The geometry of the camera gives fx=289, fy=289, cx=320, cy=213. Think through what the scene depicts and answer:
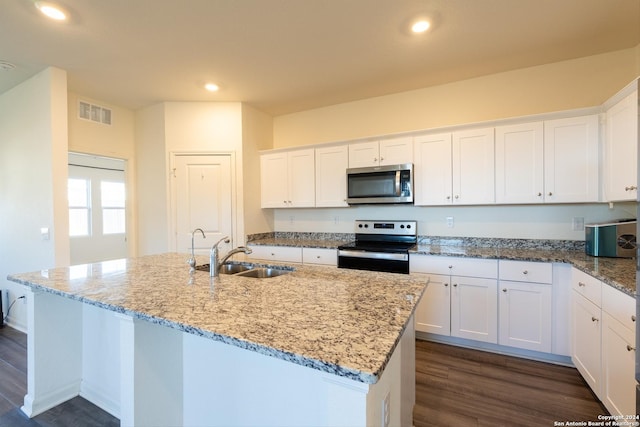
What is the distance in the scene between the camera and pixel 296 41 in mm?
2408

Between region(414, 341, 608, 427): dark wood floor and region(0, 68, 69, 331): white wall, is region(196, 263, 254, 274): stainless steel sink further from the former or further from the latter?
region(0, 68, 69, 331): white wall

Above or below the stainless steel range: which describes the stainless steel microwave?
above

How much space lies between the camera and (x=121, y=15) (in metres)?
2.06

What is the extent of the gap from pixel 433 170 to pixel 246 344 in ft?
8.97

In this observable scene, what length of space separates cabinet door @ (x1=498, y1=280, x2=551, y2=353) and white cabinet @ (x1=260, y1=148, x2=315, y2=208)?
7.51 feet

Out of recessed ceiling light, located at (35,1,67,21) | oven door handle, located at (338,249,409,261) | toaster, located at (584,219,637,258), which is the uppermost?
recessed ceiling light, located at (35,1,67,21)

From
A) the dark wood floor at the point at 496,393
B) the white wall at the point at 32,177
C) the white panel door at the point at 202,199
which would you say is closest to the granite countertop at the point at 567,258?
the dark wood floor at the point at 496,393

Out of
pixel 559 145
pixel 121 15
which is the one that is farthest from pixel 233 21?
pixel 559 145

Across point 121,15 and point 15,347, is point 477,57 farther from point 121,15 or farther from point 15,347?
point 15,347

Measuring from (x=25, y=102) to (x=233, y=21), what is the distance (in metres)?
2.74

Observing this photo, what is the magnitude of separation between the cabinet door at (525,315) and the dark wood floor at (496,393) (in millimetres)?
174

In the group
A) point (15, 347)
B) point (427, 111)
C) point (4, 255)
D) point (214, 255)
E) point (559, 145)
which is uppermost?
point (427, 111)

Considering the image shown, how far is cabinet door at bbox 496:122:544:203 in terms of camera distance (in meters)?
2.62

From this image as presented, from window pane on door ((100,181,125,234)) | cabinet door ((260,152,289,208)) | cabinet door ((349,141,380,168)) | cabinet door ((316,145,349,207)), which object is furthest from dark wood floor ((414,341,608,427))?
window pane on door ((100,181,125,234))
